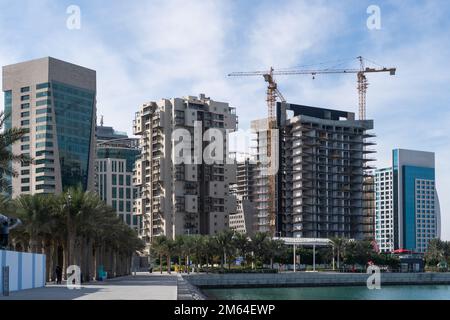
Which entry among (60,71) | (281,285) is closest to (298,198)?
(60,71)

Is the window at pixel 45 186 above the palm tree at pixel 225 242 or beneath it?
above

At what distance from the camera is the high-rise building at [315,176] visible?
184m

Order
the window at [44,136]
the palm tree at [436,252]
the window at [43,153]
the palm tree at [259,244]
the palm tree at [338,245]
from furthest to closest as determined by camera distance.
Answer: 1. the window at [44,136]
2. the window at [43,153]
3. the palm tree at [436,252]
4. the palm tree at [338,245]
5. the palm tree at [259,244]

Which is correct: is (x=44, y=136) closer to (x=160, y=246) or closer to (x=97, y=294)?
(x=160, y=246)

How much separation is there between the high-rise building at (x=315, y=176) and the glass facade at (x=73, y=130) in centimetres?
4551

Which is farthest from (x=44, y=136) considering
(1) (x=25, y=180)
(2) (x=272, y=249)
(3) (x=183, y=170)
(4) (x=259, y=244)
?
(2) (x=272, y=249)

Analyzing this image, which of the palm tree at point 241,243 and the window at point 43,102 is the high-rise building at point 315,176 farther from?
the palm tree at point 241,243

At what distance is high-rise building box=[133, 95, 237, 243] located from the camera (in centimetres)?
16800

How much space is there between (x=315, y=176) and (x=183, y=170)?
35589 millimetres

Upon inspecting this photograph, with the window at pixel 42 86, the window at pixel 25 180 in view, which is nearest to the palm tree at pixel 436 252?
the window at pixel 25 180

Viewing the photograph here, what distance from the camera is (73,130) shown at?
179 metres
